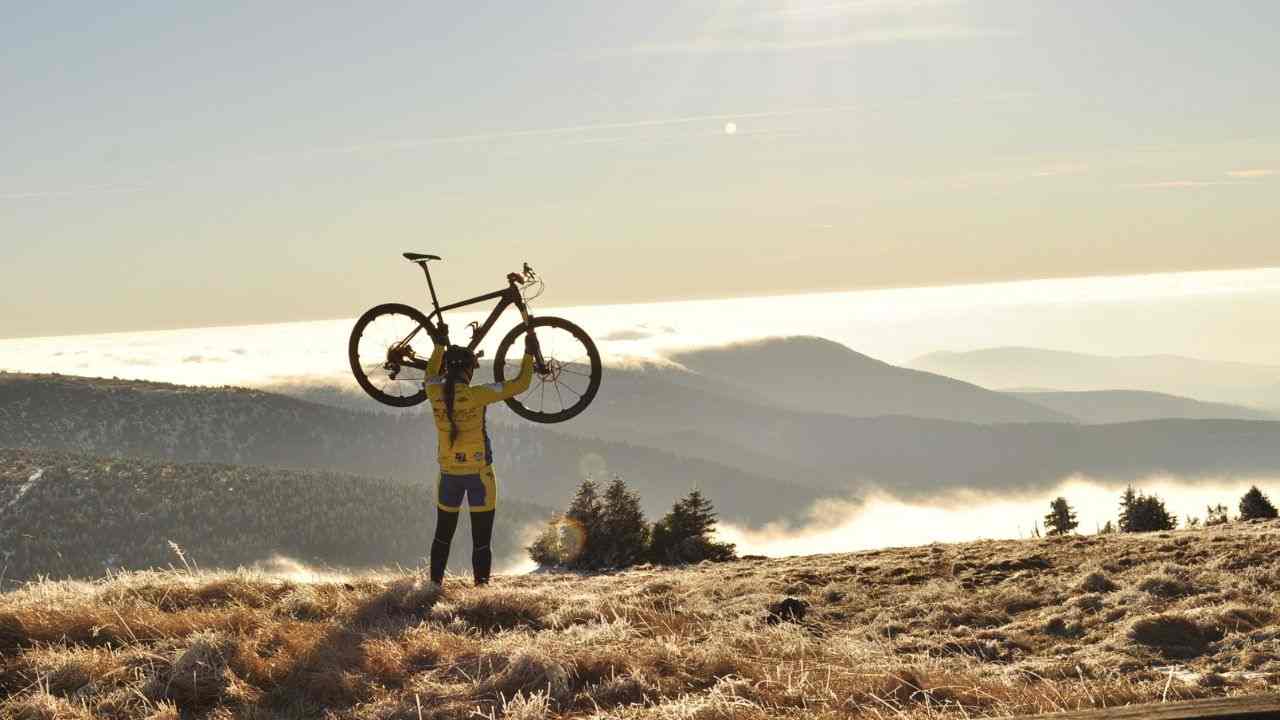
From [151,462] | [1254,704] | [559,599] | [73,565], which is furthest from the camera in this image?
[151,462]

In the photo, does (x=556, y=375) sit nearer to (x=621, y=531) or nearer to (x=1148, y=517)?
(x=621, y=531)

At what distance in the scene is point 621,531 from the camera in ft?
80.8

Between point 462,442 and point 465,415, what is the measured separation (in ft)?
1.36

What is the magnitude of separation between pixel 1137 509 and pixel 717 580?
18.1 metres

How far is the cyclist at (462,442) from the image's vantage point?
14.4m

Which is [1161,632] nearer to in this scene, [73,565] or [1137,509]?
[1137,509]

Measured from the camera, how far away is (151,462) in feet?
626

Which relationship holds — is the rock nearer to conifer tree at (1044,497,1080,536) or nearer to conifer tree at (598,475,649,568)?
conifer tree at (598,475,649,568)

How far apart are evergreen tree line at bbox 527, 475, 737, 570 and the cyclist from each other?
21.3 feet

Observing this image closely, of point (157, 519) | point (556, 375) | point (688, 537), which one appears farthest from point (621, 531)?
point (157, 519)

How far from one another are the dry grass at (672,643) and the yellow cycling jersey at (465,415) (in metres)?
2.52

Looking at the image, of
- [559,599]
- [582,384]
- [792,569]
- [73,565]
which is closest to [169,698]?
[559,599]

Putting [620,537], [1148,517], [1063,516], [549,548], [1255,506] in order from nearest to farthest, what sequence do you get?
[549,548] → [620,537] → [1255,506] → [1148,517] → [1063,516]

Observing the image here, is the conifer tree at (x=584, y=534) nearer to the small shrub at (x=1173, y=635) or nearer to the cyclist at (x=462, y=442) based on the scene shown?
the cyclist at (x=462, y=442)
